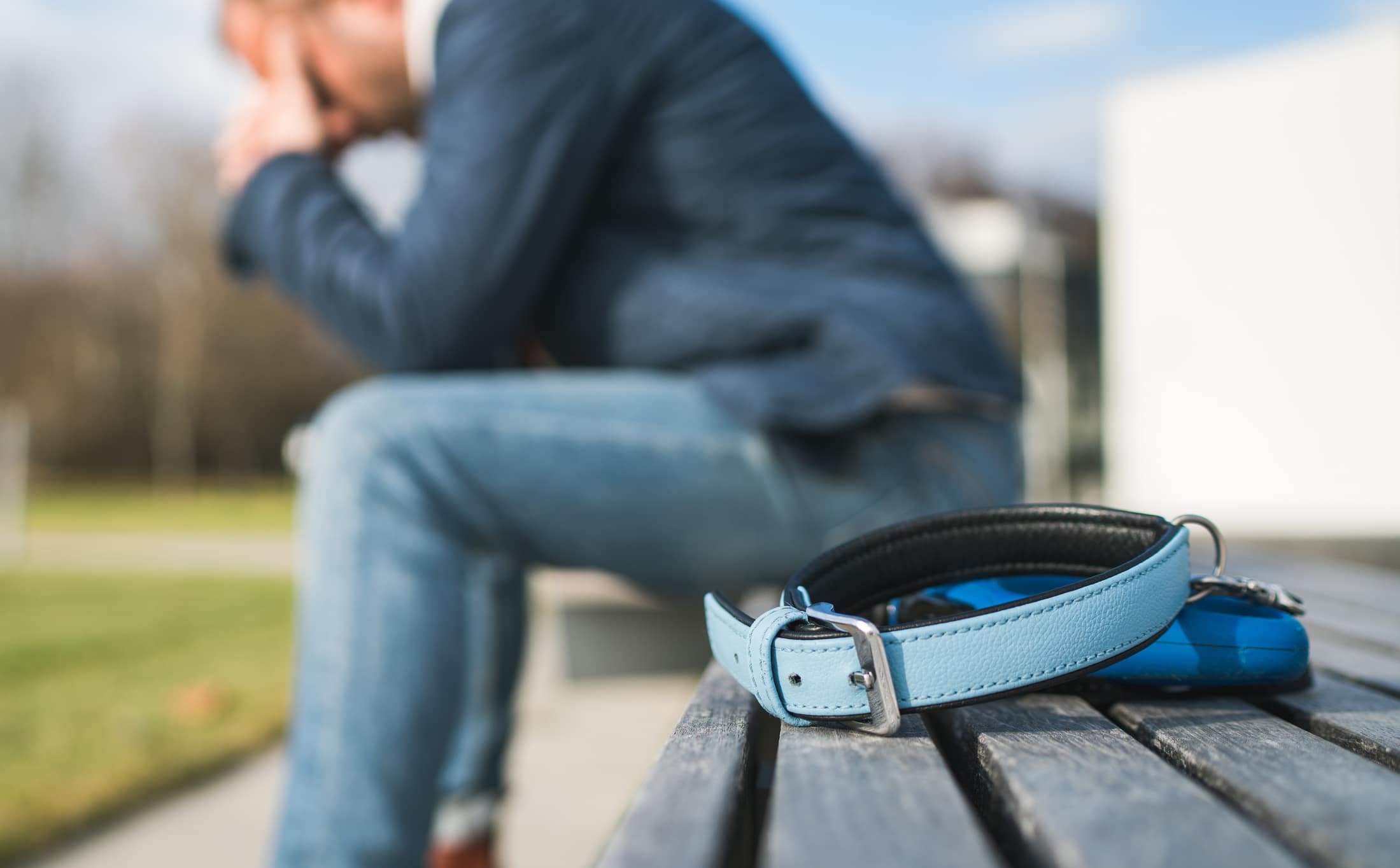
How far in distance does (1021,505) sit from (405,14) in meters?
1.31

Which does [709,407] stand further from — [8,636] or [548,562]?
[8,636]

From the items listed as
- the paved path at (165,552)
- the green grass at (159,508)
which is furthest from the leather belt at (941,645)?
the green grass at (159,508)

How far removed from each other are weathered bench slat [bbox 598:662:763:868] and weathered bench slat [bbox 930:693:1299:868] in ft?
0.42

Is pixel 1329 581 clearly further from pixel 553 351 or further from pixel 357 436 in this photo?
pixel 357 436

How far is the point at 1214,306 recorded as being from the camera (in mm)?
7430

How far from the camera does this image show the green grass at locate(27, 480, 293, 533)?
1402 cm

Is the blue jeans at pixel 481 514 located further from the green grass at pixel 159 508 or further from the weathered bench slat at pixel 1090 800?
the green grass at pixel 159 508

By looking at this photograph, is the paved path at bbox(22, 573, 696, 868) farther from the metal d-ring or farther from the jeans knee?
the metal d-ring

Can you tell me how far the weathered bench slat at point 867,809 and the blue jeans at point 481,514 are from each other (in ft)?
1.99

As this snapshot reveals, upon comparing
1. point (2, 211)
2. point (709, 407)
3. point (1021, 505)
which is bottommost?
point (1021, 505)

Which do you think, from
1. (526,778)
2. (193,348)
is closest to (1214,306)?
(526,778)

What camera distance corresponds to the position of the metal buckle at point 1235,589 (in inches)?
27.8

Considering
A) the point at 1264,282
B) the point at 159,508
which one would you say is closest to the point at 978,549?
the point at 1264,282

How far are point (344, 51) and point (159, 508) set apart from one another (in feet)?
65.8
